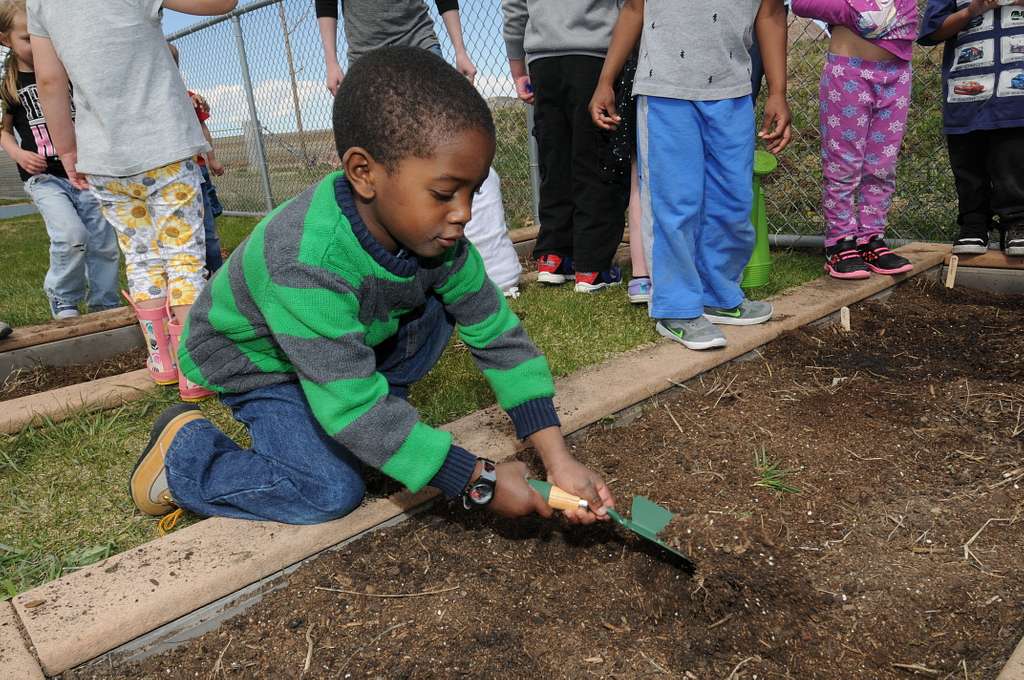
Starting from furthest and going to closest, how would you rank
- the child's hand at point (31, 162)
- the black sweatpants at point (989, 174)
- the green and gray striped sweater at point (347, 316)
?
the child's hand at point (31, 162)
the black sweatpants at point (989, 174)
the green and gray striped sweater at point (347, 316)

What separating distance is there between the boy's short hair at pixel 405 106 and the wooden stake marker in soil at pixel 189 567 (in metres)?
0.85

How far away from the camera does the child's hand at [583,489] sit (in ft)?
5.07

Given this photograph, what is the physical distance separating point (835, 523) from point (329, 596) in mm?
1184

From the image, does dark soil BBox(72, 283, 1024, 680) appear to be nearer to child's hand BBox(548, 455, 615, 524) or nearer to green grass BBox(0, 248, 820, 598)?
child's hand BBox(548, 455, 615, 524)

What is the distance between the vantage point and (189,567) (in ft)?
5.03

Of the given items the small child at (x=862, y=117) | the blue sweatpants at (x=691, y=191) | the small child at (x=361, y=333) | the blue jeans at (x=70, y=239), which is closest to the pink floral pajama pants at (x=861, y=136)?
the small child at (x=862, y=117)

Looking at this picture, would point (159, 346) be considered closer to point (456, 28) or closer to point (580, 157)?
point (580, 157)

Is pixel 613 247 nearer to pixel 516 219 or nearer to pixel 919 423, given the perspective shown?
pixel 919 423

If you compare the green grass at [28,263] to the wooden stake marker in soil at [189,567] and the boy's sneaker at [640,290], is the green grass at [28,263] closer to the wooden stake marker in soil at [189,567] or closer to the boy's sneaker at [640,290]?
the wooden stake marker in soil at [189,567]

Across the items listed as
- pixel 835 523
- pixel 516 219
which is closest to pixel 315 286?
pixel 835 523

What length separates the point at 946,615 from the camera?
1.41 metres

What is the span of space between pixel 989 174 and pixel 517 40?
2.41m

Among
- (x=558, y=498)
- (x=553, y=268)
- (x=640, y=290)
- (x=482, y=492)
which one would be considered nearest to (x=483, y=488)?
(x=482, y=492)

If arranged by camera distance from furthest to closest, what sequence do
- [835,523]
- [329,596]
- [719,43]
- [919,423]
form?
[719,43]
[919,423]
[835,523]
[329,596]
